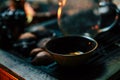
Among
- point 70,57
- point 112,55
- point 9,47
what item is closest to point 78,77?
point 70,57

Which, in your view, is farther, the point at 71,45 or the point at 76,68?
the point at 71,45

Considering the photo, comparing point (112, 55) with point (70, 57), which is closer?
point (70, 57)

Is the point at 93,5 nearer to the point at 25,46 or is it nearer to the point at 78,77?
the point at 25,46

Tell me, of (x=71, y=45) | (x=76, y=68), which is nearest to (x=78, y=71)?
(x=76, y=68)

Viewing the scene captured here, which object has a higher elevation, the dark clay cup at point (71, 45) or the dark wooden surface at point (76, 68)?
the dark clay cup at point (71, 45)

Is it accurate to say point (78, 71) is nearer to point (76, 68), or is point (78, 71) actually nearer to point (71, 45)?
point (76, 68)

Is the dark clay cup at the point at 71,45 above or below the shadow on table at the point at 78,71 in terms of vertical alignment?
above

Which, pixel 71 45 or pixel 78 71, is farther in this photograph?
pixel 71 45

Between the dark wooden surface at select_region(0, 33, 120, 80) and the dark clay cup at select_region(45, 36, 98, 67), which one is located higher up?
the dark clay cup at select_region(45, 36, 98, 67)

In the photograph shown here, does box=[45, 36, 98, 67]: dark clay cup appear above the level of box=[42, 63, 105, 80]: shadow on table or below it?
above

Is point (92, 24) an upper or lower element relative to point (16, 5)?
lower

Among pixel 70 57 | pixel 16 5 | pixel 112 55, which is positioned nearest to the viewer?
pixel 70 57
